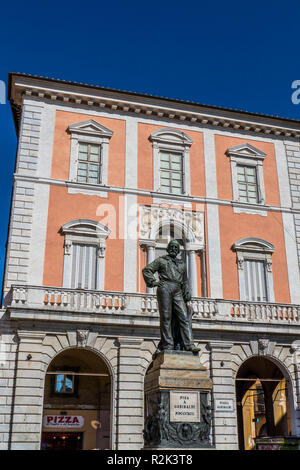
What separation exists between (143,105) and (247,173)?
17.7 ft

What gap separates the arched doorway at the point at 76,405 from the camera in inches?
722

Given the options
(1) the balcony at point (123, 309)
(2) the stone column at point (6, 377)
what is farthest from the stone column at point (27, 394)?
(1) the balcony at point (123, 309)

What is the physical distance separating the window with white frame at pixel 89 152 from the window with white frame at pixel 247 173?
553 centimetres

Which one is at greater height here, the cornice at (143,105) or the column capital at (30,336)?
the cornice at (143,105)

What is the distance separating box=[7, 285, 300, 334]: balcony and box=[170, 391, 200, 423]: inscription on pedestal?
8.41 metres

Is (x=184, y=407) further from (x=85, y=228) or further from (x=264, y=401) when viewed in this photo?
(x=264, y=401)

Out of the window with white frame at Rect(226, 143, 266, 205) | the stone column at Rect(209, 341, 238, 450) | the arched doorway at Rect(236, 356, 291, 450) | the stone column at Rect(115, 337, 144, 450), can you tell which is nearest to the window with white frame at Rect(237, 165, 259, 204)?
the window with white frame at Rect(226, 143, 266, 205)

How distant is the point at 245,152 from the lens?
23078 millimetres

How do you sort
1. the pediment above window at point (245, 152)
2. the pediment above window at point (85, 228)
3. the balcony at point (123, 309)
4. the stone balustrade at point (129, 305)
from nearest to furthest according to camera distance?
the balcony at point (123, 309) → the stone balustrade at point (129, 305) → the pediment above window at point (85, 228) → the pediment above window at point (245, 152)

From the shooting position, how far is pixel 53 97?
21.2 meters

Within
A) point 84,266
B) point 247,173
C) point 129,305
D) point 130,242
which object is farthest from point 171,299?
point 247,173

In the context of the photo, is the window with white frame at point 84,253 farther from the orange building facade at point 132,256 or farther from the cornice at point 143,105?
the cornice at point 143,105
